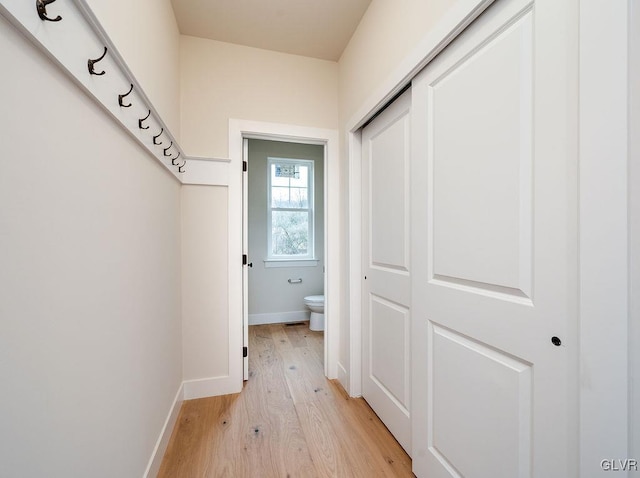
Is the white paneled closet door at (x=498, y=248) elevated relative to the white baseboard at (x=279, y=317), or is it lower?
elevated

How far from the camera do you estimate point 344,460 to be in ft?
4.71

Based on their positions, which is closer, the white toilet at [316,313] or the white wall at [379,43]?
the white wall at [379,43]

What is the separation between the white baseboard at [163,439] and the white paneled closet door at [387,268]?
1204 mm

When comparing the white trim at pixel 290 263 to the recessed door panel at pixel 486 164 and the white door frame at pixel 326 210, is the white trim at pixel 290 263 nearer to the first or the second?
the white door frame at pixel 326 210

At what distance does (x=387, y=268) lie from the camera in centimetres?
169

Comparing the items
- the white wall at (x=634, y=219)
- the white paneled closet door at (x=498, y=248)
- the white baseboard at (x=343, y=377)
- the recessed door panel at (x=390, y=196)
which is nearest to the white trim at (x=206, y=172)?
the recessed door panel at (x=390, y=196)

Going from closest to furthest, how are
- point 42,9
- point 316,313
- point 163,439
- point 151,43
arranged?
point 42,9
point 151,43
point 163,439
point 316,313

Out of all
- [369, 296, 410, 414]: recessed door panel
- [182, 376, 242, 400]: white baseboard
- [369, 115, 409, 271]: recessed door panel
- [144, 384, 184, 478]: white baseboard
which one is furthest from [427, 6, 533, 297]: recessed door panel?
[182, 376, 242, 400]: white baseboard

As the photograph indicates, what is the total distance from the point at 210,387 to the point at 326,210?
155 centimetres

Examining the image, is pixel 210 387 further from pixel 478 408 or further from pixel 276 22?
pixel 276 22

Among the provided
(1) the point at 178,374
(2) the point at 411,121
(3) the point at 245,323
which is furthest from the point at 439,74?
(1) the point at 178,374

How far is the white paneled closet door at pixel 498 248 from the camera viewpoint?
738mm

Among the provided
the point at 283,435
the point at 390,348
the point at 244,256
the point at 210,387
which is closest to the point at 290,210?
the point at 244,256

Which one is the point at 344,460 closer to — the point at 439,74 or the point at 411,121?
the point at 411,121
